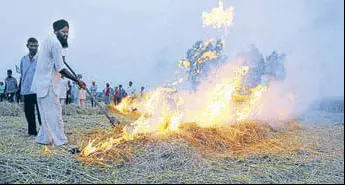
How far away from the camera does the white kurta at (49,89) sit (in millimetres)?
5602

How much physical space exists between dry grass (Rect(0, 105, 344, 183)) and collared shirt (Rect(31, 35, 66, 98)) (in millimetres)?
836

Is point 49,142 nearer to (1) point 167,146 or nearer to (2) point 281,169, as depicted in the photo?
(1) point 167,146

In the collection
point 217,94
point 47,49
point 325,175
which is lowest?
point 325,175

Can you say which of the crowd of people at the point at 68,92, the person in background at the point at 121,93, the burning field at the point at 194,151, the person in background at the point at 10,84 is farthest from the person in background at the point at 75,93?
the burning field at the point at 194,151

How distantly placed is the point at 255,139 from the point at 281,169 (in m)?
1.84

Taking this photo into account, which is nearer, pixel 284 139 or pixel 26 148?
pixel 26 148

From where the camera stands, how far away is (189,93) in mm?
9992

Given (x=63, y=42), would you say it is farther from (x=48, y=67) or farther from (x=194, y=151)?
(x=194, y=151)


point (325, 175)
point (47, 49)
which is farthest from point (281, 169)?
point (47, 49)

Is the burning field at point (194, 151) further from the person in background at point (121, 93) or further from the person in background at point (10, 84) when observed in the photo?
the person in background at point (121, 93)

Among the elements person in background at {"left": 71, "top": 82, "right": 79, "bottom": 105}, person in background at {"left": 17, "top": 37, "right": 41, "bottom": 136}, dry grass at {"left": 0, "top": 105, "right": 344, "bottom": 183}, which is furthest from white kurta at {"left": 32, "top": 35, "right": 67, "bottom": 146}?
person in background at {"left": 71, "top": 82, "right": 79, "bottom": 105}

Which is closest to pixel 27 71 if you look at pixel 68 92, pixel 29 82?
pixel 29 82

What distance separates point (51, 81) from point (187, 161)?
101 inches

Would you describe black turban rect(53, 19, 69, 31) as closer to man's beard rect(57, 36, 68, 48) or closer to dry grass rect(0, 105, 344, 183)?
man's beard rect(57, 36, 68, 48)
